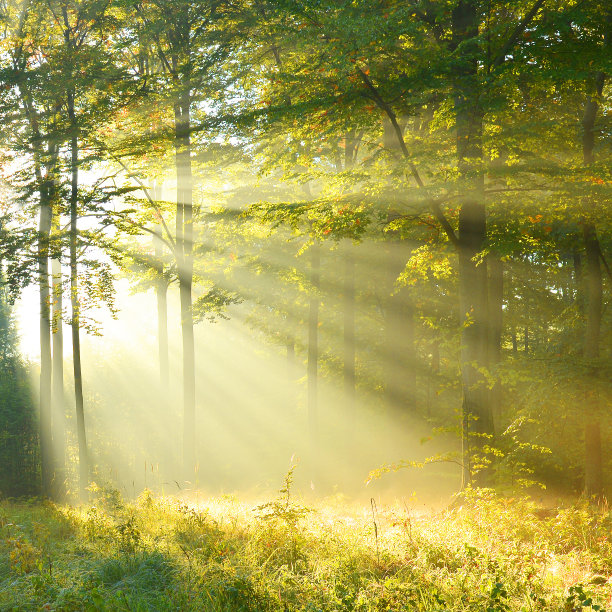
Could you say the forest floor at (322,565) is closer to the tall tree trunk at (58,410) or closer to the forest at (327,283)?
the forest at (327,283)

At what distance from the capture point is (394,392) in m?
19.5

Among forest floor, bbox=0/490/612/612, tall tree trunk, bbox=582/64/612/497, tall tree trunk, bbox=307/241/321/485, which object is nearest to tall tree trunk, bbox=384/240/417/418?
tall tree trunk, bbox=307/241/321/485

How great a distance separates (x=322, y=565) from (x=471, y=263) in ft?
19.1

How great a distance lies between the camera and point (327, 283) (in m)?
18.8

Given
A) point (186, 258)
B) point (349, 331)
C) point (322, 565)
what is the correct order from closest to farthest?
point (322, 565), point (186, 258), point (349, 331)

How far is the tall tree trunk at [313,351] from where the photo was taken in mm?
17453

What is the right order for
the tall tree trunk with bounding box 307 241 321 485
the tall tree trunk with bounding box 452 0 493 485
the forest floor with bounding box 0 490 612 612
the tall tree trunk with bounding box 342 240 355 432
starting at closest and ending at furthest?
the forest floor with bounding box 0 490 612 612, the tall tree trunk with bounding box 452 0 493 485, the tall tree trunk with bounding box 307 241 321 485, the tall tree trunk with bounding box 342 240 355 432

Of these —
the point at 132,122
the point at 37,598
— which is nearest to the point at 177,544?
the point at 37,598

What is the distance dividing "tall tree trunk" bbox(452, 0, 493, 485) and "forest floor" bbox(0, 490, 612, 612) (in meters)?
1.52

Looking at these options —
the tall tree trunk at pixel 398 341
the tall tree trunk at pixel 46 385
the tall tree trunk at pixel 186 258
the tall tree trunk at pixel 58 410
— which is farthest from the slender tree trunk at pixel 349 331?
the tall tree trunk at pixel 58 410

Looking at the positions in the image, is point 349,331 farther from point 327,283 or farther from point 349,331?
point 327,283

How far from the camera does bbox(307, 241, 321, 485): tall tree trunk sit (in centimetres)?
1745

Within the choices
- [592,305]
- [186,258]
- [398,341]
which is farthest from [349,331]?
[592,305]

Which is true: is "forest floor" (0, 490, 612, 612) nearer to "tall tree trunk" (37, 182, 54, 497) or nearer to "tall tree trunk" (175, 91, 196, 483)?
"tall tree trunk" (175, 91, 196, 483)
